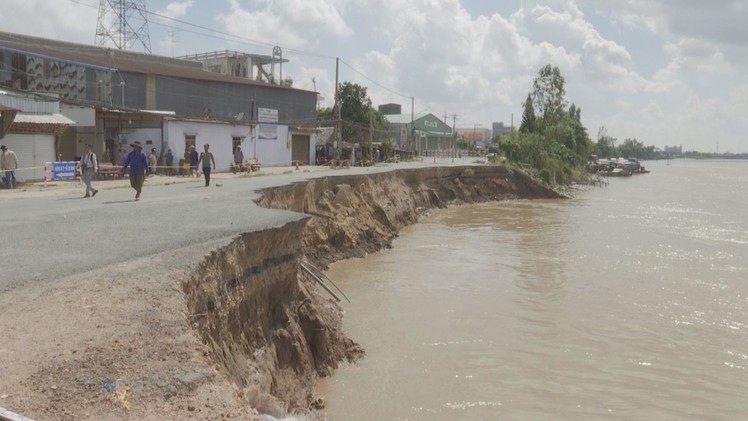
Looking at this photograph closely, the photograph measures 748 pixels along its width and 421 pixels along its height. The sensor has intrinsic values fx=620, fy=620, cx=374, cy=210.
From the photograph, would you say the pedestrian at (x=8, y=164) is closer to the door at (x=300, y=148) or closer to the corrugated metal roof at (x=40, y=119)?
the corrugated metal roof at (x=40, y=119)

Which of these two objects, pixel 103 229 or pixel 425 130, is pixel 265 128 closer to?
pixel 103 229

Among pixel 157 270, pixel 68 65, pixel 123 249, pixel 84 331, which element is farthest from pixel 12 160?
pixel 84 331

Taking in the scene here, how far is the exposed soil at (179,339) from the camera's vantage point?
434 cm

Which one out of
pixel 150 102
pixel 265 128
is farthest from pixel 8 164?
pixel 265 128

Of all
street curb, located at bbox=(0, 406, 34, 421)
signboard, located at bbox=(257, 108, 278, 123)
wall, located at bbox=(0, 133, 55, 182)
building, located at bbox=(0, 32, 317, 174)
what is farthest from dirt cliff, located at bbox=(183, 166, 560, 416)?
signboard, located at bbox=(257, 108, 278, 123)

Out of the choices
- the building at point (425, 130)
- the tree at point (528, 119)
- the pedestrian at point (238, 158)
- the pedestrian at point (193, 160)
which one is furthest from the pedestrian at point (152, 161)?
the building at point (425, 130)

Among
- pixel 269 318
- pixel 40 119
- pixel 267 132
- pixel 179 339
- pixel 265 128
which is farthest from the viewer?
pixel 267 132

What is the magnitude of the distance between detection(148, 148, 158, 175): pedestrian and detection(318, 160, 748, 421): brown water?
506 inches

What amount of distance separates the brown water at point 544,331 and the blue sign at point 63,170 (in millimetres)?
12704

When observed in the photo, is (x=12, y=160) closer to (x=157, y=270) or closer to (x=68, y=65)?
(x=68, y=65)

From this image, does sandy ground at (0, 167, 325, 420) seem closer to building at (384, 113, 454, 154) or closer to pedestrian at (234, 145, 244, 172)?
pedestrian at (234, 145, 244, 172)

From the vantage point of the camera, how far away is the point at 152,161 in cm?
2952

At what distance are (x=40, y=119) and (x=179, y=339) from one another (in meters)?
21.4

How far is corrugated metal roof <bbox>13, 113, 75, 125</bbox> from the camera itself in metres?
22.3
